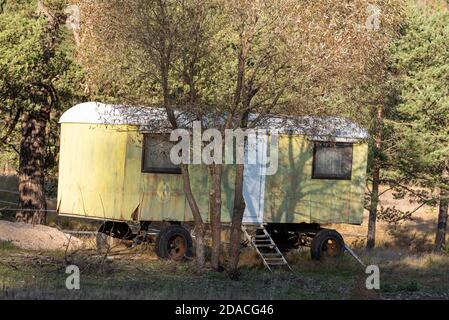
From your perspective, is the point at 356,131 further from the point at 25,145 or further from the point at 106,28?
the point at 25,145

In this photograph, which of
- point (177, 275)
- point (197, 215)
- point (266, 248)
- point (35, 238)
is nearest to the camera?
point (177, 275)

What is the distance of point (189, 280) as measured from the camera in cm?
1560

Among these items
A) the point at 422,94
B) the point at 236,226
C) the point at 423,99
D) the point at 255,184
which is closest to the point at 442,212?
the point at 423,99

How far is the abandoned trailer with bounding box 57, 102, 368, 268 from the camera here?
19.3 m

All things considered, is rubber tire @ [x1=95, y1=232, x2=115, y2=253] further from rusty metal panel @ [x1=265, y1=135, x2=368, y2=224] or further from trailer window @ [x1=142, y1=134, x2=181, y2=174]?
rusty metal panel @ [x1=265, y1=135, x2=368, y2=224]

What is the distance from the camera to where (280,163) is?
20.7 metres

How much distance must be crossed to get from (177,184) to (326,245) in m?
4.22

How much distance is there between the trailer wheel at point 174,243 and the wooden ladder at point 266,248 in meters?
1.47

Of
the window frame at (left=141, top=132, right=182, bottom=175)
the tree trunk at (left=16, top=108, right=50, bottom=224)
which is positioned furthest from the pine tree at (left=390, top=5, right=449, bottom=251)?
the tree trunk at (left=16, top=108, right=50, bottom=224)

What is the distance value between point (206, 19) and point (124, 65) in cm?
195

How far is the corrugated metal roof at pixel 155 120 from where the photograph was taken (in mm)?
16719

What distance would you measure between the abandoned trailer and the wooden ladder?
0.08ft

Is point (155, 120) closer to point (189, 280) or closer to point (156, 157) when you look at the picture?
point (156, 157)
